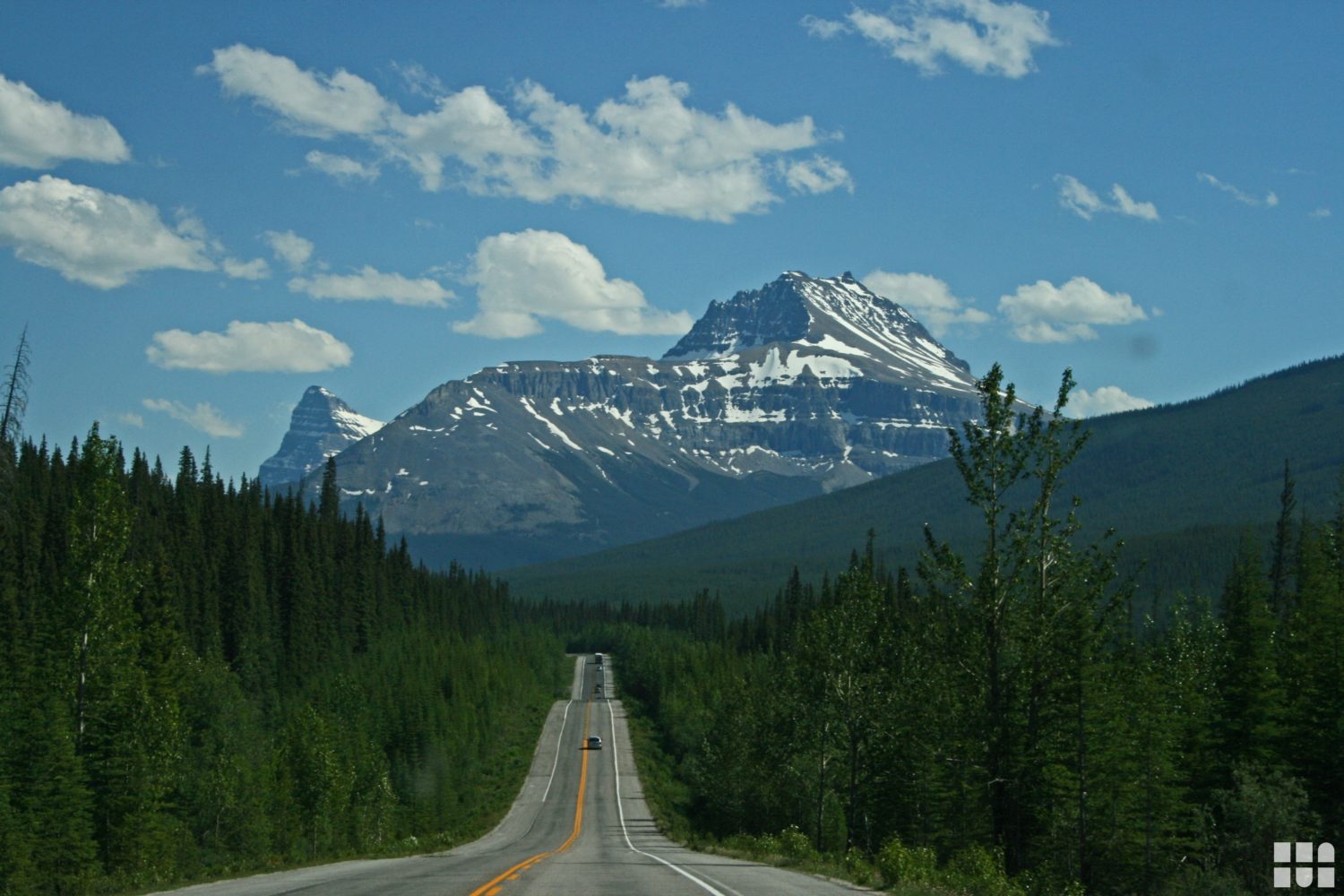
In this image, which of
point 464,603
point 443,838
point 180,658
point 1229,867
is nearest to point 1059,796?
point 1229,867

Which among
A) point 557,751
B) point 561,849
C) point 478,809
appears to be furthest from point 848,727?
point 557,751

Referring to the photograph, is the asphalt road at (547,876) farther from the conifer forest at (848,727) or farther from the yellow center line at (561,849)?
the conifer forest at (848,727)

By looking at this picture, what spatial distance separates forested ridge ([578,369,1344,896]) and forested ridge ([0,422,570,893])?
19.5m

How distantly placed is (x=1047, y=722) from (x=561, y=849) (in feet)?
82.0

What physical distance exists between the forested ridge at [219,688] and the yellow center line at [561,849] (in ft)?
19.1

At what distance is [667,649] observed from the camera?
174000 millimetres

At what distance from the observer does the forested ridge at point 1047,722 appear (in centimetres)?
3509

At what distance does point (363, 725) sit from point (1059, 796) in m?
62.7

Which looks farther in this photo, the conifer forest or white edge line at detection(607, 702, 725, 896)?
the conifer forest

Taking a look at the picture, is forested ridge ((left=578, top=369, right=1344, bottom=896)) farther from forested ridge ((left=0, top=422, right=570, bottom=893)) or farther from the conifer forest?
A: forested ridge ((left=0, top=422, right=570, bottom=893))

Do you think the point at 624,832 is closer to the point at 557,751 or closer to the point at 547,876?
the point at 557,751

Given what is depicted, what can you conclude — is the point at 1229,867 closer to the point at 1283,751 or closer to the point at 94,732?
the point at 1283,751

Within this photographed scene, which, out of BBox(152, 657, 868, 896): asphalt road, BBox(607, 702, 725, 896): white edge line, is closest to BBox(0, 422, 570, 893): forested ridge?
BBox(152, 657, 868, 896): asphalt road

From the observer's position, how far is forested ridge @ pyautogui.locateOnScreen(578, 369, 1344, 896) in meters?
35.1
